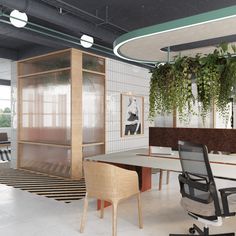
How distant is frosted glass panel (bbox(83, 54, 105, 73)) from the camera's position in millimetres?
6090

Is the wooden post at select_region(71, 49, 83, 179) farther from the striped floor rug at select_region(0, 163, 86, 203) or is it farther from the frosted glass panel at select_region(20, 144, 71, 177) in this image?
the striped floor rug at select_region(0, 163, 86, 203)

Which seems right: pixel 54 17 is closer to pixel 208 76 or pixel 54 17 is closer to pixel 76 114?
pixel 76 114

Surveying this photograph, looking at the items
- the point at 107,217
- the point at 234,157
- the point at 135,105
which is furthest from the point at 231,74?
the point at 135,105

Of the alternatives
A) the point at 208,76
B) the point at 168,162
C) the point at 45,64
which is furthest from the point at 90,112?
the point at 208,76

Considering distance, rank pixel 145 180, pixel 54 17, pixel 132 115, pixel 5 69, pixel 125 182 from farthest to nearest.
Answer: pixel 5 69 < pixel 132 115 < pixel 145 180 < pixel 54 17 < pixel 125 182

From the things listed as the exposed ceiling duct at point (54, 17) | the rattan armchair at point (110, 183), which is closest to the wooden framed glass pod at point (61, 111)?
the exposed ceiling duct at point (54, 17)

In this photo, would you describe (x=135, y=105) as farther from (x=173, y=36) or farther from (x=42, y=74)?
(x=173, y=36)

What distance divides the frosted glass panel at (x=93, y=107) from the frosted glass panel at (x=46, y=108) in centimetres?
42

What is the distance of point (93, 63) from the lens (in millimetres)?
6281

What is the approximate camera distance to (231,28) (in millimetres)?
2633

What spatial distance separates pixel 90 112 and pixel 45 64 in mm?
1559

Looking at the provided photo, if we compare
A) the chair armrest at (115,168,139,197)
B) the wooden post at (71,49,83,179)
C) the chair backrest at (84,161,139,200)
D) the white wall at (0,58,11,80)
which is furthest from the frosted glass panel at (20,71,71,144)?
the chair armrest at (115,168,139,197)

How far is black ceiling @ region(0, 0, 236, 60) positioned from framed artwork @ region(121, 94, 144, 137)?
6.08ft

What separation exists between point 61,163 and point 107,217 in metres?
2.63
